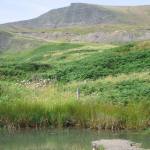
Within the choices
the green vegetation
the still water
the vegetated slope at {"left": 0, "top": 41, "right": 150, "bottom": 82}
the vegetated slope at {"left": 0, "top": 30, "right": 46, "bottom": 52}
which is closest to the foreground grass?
the green vegetation

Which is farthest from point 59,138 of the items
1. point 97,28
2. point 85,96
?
point 97,28

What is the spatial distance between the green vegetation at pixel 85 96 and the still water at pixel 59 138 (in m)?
0.72

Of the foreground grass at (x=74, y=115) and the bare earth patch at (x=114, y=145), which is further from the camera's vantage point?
the foreground grass at (x=74, y=115)

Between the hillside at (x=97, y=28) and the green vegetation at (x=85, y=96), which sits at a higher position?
the hillside at (x=97, y=28)

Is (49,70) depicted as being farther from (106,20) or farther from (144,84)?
(106,20)

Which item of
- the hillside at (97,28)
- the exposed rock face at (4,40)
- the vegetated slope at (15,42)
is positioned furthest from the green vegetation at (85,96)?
the hillside at (97,28)

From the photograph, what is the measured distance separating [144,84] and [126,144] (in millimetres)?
15398

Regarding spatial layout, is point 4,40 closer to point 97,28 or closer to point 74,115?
point 97,28

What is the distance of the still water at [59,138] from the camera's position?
59.4 ft

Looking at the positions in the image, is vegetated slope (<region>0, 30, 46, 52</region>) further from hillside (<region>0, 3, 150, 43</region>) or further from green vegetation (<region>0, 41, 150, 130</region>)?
green vegetation (<region>0, 41, 150, 130</region>)

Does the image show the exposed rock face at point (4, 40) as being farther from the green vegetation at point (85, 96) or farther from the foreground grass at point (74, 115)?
the foreground grass at point (74, 115)

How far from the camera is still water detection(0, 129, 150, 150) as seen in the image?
18.1 meters

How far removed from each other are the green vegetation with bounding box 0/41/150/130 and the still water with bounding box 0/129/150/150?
0.72m

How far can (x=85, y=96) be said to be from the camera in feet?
90.7
